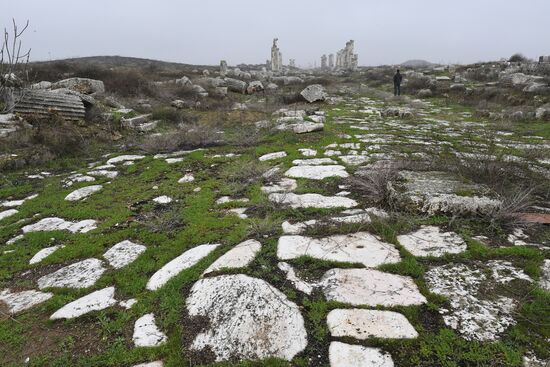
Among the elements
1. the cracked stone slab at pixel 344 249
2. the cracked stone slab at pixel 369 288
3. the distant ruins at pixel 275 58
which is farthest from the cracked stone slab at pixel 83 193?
the distant ruins at pixel 275 58

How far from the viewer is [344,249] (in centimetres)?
298

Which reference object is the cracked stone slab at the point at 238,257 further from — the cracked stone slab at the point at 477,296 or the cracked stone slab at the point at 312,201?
the cracked stone slab at the point at 477,296

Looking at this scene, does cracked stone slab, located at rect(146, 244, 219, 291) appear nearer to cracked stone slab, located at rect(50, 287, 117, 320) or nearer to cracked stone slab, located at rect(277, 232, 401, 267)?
cracked stone slab, located at rect(50, 287, 117, 320)

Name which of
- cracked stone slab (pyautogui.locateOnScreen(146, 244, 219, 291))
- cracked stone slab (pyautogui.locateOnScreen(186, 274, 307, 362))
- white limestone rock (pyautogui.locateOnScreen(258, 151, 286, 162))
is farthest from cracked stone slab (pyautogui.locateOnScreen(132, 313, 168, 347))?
white limestone rock (pyautogui.locateOnScreen(258, 151, 286, 162))

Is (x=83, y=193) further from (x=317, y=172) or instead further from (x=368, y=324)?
(x=368, y=324)

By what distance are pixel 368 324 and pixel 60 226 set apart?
363 cm

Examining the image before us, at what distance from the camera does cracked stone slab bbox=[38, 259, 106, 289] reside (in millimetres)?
2861

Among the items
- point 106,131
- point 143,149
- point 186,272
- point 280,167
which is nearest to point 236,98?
point 106,131

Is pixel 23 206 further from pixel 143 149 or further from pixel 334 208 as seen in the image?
pixel 334 208

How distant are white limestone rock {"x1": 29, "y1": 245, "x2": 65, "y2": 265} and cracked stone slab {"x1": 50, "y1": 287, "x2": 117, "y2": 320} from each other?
38.8 inches

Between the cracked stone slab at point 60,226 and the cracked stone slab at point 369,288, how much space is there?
9.42 feet

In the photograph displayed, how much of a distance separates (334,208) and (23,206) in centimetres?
418

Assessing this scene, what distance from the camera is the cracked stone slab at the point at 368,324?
203 centimetres

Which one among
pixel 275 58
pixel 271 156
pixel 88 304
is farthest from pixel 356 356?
pixel 275 58
